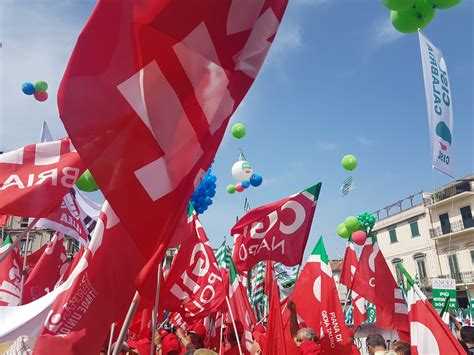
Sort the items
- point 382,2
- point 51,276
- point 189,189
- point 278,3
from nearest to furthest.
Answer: point 189,189 → point 278,3 → point 382,2 → point 51,276

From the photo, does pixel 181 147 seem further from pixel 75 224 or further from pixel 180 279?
pixel 75 224

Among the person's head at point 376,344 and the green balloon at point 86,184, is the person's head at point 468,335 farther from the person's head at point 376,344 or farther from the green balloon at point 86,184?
the green balloon at point 86,184

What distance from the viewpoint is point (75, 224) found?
751 centimetres

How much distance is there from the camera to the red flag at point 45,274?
808cm

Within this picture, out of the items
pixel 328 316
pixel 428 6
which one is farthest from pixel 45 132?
pixel 428 6

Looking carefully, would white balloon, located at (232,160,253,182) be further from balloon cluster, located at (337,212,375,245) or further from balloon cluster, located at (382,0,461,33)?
balloon cluster, located at (382,0,461,33)

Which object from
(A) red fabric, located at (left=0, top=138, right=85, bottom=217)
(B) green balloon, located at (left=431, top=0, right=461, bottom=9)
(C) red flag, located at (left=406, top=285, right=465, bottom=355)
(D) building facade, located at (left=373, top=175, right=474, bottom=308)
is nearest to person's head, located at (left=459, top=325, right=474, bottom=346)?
(C) red flag, located at (left=406, top=285, right=465, bottom=355)

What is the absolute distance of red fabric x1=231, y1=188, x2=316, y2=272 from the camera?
7898 millimetres

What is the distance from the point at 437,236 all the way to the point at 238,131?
3058 centimetres

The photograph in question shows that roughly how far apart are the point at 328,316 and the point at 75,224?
15.1ft

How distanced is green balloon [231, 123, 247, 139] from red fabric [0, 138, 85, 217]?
29.3 feet

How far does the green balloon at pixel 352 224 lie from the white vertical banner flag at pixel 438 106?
26.1 feet

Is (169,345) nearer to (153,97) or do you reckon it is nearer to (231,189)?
(153,97)

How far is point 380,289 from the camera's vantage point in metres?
8.85
